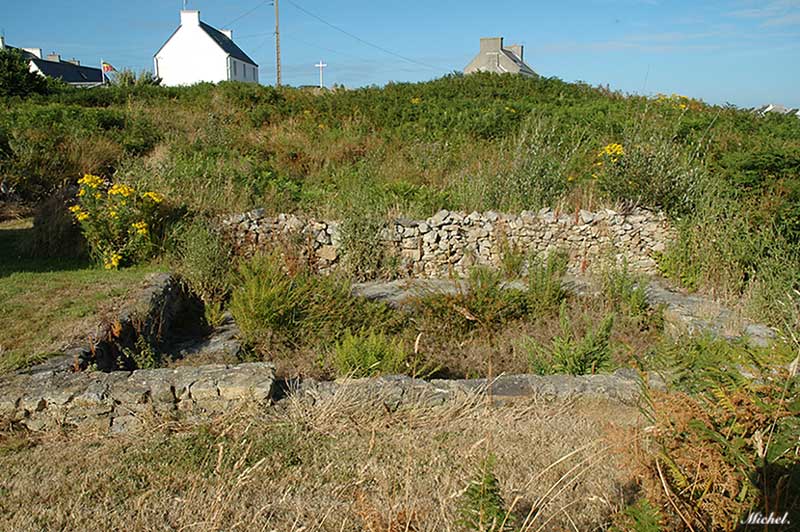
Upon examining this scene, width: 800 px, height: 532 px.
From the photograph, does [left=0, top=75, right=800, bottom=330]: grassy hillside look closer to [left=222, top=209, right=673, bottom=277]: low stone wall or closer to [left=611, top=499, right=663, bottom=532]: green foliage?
[left=222, top=209, right=673, bottom=277]: low stone wall

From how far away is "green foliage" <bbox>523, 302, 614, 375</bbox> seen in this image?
5.18 m

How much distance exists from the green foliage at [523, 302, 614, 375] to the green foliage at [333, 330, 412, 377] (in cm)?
113

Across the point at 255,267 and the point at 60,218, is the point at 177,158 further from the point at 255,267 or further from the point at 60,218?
the point at 255,267

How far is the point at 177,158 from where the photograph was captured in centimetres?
1140

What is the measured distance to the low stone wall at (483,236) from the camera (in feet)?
27.1

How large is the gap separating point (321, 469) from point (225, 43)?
1434 inches

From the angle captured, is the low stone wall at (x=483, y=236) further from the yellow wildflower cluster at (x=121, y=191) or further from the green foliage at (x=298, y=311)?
the green foliage at (x=298, y=311)

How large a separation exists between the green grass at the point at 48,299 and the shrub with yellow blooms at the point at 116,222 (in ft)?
0.82

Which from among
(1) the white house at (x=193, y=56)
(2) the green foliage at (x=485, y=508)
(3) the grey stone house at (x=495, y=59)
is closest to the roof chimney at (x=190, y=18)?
(1) the white house at (x=193, y=56)

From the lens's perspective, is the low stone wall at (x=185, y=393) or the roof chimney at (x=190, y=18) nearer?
the low stone wall at (x=185, y=393)

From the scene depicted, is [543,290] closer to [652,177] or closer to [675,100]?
[652,177]

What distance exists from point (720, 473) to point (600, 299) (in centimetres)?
468

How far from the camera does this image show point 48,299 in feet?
20.0

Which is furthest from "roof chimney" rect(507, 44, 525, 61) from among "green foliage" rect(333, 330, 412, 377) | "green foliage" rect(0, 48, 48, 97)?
"green foliage" rect(333, 330, 412, 377)
